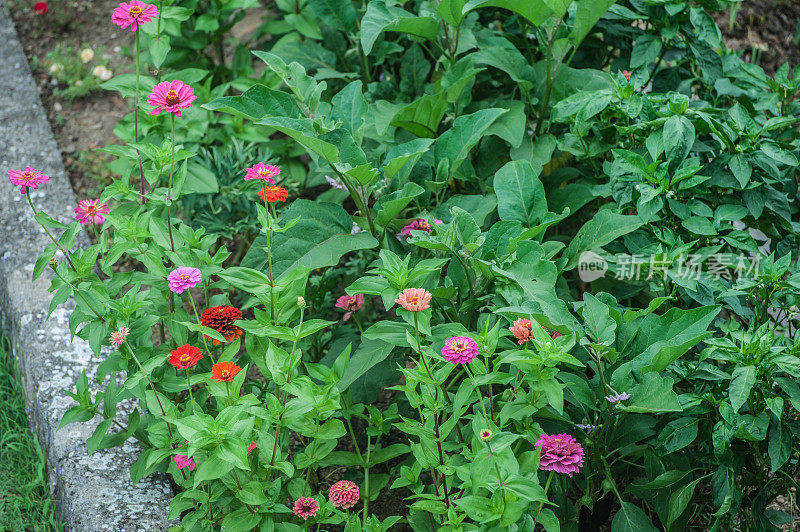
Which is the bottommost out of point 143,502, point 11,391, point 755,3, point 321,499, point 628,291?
point 11,391

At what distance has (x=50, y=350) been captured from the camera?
2.41 m

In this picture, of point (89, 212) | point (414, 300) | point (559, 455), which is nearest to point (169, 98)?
point (89, 212)

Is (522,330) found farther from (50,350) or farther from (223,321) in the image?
(50,350)

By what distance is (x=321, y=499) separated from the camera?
5.80ft

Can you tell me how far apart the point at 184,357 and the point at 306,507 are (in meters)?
0.45

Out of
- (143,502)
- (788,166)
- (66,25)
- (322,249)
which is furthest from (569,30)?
(66,25)

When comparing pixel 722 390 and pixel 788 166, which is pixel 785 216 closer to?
pixel 788 166

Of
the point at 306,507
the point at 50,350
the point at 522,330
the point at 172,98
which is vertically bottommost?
the point at 50,350

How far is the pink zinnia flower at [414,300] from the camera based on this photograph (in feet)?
4.92

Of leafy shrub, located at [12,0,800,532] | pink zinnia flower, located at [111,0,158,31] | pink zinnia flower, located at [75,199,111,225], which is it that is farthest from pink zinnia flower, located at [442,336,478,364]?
pink zinnia flower, located at [111,0,158,31]

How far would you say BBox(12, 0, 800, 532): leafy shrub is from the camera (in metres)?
1.63

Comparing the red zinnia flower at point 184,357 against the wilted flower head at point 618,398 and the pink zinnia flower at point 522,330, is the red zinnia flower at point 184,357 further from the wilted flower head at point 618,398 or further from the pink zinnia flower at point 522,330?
the wilted flower head at point 618,398

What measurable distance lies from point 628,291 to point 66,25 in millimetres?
3606

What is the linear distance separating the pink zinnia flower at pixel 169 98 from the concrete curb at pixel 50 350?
0.79 m
